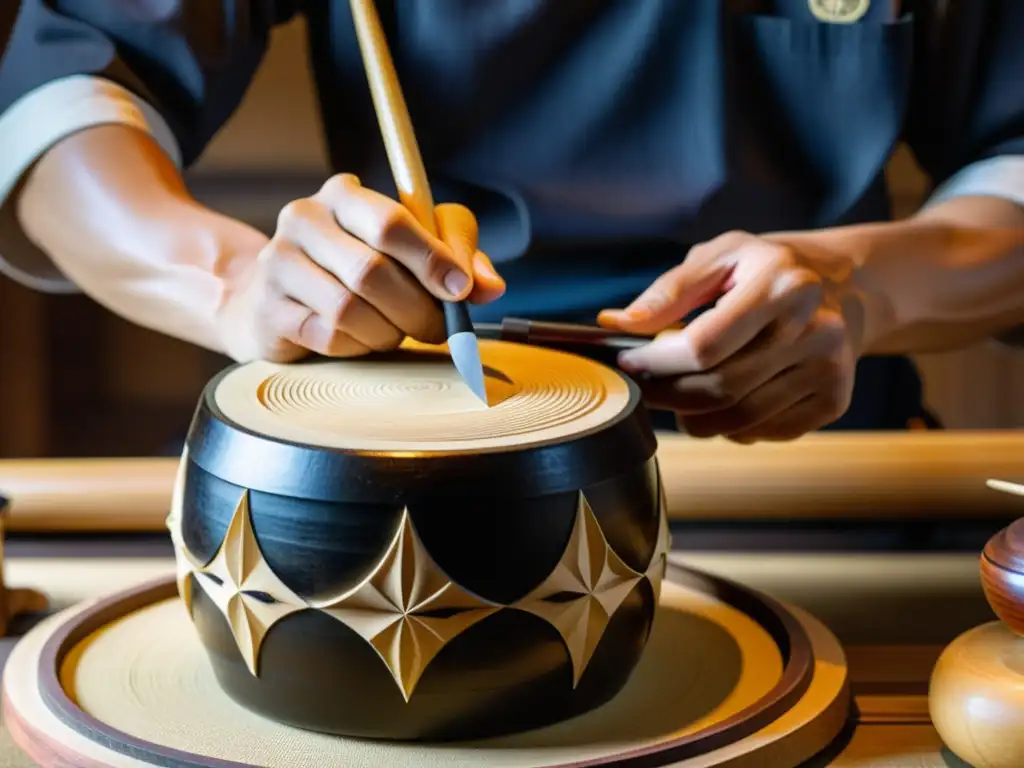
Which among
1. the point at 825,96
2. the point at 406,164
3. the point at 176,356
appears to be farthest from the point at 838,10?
the point at 176,356

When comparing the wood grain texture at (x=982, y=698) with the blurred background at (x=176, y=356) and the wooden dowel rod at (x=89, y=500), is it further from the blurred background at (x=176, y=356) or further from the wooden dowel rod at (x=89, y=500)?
the blurred background at (x=176, y=356)

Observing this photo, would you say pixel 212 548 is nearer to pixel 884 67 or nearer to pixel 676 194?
pixel 676 194

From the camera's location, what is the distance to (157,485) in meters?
0.92

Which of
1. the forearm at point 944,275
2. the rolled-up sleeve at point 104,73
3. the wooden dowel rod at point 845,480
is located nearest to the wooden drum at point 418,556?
the wooden dowel rod at point 845,480

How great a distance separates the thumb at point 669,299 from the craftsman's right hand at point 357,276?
0.33ft

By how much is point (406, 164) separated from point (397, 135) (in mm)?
21

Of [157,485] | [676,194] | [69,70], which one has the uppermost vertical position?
[69,70]

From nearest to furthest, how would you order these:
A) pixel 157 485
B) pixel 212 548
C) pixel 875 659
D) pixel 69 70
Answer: pixel 212 548 < pixel 875 659 < pixel 157 485 < pixel 69 70

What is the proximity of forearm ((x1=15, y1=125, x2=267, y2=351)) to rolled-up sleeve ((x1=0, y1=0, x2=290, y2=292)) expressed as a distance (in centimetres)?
2

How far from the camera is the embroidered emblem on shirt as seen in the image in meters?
1.11

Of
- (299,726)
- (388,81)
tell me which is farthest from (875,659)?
(388,81)

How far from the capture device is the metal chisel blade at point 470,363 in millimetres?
658

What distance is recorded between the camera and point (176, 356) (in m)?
2.31

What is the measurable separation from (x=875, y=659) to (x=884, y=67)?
60 cm
